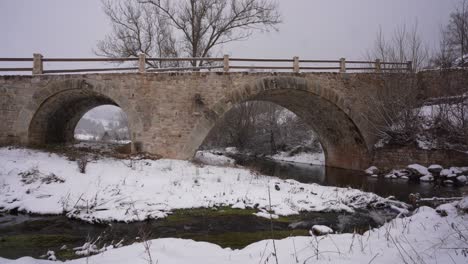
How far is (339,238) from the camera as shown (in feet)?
16.2

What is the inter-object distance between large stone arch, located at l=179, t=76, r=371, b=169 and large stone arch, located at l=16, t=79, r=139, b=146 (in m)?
3.35

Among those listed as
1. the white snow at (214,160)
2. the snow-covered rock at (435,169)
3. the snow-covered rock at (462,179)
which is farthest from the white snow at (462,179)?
the white snow at (214,160)

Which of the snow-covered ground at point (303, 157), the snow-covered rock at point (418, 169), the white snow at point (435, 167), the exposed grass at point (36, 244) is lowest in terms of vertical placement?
the snow-covered ground at point (303, 157)

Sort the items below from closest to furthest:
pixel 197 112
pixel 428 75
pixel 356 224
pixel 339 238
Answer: pixel 339 238 < pixel 356 224 < pixel 197 112 < pixel 428 75

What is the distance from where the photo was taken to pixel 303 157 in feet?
83.5

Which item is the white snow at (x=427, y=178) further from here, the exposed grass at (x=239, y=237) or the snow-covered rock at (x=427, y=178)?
the exposed grass at (x=239, y=237)

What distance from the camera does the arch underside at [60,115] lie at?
42.8ft

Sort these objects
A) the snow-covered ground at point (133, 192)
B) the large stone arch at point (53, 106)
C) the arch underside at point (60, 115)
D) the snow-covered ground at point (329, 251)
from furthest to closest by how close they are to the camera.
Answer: the arch underside at point (60, 115), the large stone arch at point (53, 106), the snow-covered ground at point (133, 192), the snow-covered ground at point (329, 251)

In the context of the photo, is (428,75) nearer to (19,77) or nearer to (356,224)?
(356,224)

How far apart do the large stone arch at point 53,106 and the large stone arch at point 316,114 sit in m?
3.35

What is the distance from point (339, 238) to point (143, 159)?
919cm

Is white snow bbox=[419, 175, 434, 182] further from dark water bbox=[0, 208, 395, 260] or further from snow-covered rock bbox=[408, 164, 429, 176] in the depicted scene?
dark water bbox=[0, 208, 395, 260]

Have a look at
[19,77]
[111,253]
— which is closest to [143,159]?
[19,77]

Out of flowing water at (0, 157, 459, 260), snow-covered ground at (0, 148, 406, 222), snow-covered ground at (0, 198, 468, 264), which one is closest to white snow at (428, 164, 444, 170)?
snow-covered ground at (0, 148, 406, 222)
